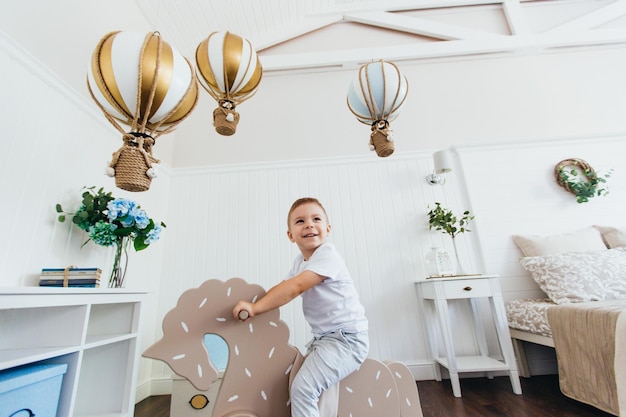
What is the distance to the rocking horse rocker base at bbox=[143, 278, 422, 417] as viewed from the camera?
0.73m

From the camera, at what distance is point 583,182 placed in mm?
2119

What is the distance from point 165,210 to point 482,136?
2892 mm

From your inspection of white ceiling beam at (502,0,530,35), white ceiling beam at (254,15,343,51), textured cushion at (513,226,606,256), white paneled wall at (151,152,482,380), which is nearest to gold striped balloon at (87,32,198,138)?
white paneled wall at (151,152,482,380)

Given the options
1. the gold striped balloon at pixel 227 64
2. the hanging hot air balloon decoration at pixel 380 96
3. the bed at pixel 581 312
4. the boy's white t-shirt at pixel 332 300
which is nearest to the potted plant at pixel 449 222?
the bed at pixel 581 312

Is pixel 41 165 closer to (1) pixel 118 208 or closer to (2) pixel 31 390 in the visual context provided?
(1) pixel 118 208

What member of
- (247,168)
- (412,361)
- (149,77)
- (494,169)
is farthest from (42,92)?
(494,169)

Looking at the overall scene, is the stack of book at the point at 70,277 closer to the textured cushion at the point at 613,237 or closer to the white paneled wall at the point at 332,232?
the white paneled wall at the point at 332,232

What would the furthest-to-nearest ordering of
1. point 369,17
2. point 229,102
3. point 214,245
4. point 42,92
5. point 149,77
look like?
point 369,17
point 214,245
point 42,92
point 229,102
point 149,77

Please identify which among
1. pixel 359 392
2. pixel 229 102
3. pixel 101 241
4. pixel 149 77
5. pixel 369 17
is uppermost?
pixel 369 17

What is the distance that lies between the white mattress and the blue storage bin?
2317mm

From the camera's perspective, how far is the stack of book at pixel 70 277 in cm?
113

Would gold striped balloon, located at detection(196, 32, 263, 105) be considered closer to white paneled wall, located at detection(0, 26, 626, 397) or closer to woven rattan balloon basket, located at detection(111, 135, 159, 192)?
woven rattan balloon basket, located at detection(111, 135, 159, 192)

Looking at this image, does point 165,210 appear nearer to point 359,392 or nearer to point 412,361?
point 359,392

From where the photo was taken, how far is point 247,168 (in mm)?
2324
